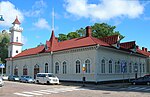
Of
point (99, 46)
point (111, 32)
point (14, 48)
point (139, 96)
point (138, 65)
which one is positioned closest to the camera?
point (139, 96)

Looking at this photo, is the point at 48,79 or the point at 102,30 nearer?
the point at 48,79

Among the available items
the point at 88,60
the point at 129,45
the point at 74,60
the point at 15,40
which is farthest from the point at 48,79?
the point at 15,40

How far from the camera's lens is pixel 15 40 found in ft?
188

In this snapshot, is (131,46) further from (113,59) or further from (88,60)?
(88,60)

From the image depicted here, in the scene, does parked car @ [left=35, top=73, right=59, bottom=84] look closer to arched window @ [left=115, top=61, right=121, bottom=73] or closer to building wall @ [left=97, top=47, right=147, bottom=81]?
building wall @ [left=97, top=47, right=147, bottom=81]

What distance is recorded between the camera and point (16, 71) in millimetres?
53344

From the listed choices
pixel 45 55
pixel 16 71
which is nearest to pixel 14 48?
pixel 16 71

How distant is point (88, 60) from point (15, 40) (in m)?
30.1

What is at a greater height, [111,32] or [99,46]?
[111,32]

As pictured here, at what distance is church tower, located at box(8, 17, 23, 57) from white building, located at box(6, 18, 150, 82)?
7.72 metres

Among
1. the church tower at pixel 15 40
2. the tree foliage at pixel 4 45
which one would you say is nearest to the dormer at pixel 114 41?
the church tower at pixel 15 40

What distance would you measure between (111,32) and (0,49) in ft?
129

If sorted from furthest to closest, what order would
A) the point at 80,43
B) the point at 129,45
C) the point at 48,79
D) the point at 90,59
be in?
the point at 129,45, the point at 80,43, the point at 90,59, the point at 48,79

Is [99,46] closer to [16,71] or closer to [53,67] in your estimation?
[53,67]
